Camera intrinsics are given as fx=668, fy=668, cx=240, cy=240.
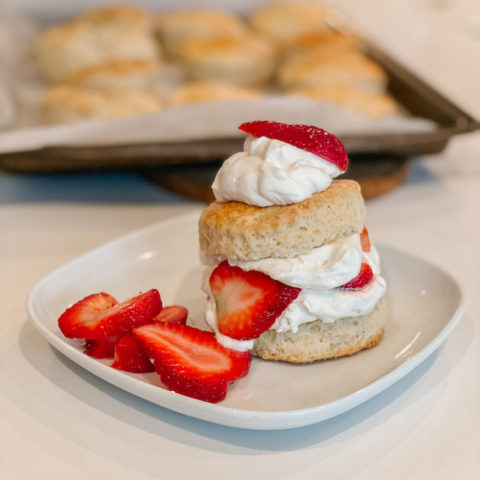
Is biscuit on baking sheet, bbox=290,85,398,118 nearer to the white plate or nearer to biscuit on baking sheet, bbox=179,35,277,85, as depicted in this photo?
biscuit on baking sheet, bbox=179,35,277,85

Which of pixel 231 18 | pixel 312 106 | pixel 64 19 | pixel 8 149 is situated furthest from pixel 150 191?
pixel 64 19

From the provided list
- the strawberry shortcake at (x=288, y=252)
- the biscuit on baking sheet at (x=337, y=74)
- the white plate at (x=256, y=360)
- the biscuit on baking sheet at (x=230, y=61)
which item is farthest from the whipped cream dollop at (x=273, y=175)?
the biscuit on baking sheet at (x=230, y=61)

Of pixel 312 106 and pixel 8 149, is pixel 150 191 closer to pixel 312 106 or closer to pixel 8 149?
pixel 8 149

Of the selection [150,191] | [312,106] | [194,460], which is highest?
[312,106]

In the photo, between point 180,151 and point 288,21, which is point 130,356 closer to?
point 180,151

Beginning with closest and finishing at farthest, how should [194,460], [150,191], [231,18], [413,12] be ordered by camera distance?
[194,460]
[150,191]
[231,18]
[413,12]

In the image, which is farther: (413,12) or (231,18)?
(413,12)

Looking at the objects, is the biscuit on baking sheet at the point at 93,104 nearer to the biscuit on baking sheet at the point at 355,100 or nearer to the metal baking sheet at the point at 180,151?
the metal baking sheet at the point at 180,151

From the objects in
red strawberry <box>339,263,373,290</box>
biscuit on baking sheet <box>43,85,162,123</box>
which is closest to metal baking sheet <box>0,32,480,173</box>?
biscuit on baking sheet <box>43,85,162,123</box>

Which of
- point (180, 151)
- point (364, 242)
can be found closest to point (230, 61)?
A: point (180, 151)
